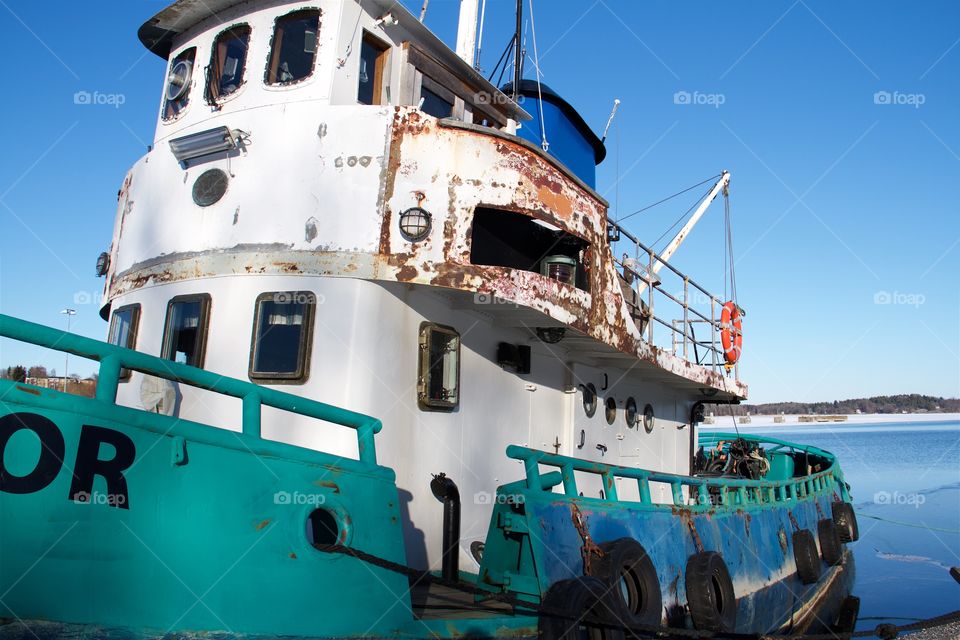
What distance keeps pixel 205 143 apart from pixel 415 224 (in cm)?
219

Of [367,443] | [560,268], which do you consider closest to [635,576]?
[367,443]

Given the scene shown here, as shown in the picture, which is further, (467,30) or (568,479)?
(467,30)

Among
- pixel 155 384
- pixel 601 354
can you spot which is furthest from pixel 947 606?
pixel 155 384

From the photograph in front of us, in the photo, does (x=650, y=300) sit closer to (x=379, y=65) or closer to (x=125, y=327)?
(x=379, y=65)

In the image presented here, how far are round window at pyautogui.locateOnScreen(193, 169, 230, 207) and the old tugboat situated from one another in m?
0.03

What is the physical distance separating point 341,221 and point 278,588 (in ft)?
10.8

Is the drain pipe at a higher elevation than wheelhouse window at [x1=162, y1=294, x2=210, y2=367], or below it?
below

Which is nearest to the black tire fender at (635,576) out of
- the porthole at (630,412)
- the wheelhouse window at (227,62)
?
the porthole at (630,412)

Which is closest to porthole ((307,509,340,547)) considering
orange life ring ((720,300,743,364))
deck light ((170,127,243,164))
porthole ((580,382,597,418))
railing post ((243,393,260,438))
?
railing post ((243,393,260,438))

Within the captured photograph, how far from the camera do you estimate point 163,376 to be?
14.1ft

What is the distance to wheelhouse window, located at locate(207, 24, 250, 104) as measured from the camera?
7.43 m

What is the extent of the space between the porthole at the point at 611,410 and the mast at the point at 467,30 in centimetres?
502

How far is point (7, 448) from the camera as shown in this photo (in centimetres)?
375

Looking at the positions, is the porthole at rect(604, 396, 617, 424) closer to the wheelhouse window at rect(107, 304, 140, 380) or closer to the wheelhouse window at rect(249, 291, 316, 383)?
the wheelhouse window at rect(249, 291, 316, 383)
